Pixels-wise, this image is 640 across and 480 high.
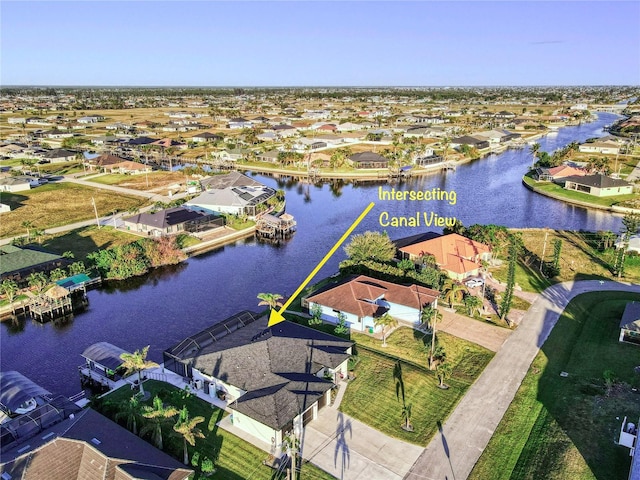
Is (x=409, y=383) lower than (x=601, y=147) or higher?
lower

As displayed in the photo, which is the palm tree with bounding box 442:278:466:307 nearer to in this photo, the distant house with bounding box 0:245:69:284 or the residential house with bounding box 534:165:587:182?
the distant house with bounding box 0:245:69:284

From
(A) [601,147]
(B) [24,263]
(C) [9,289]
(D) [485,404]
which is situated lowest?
(D) [485,404]

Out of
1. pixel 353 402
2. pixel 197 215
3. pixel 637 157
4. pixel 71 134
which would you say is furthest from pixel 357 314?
pixel 71 134

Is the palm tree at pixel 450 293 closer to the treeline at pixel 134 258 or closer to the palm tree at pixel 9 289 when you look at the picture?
the treeline at pixel 134 258

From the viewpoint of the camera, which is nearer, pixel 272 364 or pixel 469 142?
pixel 272 364

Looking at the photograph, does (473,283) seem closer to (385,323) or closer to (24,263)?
(385,323)

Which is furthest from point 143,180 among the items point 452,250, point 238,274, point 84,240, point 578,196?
point 578,196

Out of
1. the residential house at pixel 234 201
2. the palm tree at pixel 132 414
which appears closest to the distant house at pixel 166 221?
the residential house at pixel 234 201
